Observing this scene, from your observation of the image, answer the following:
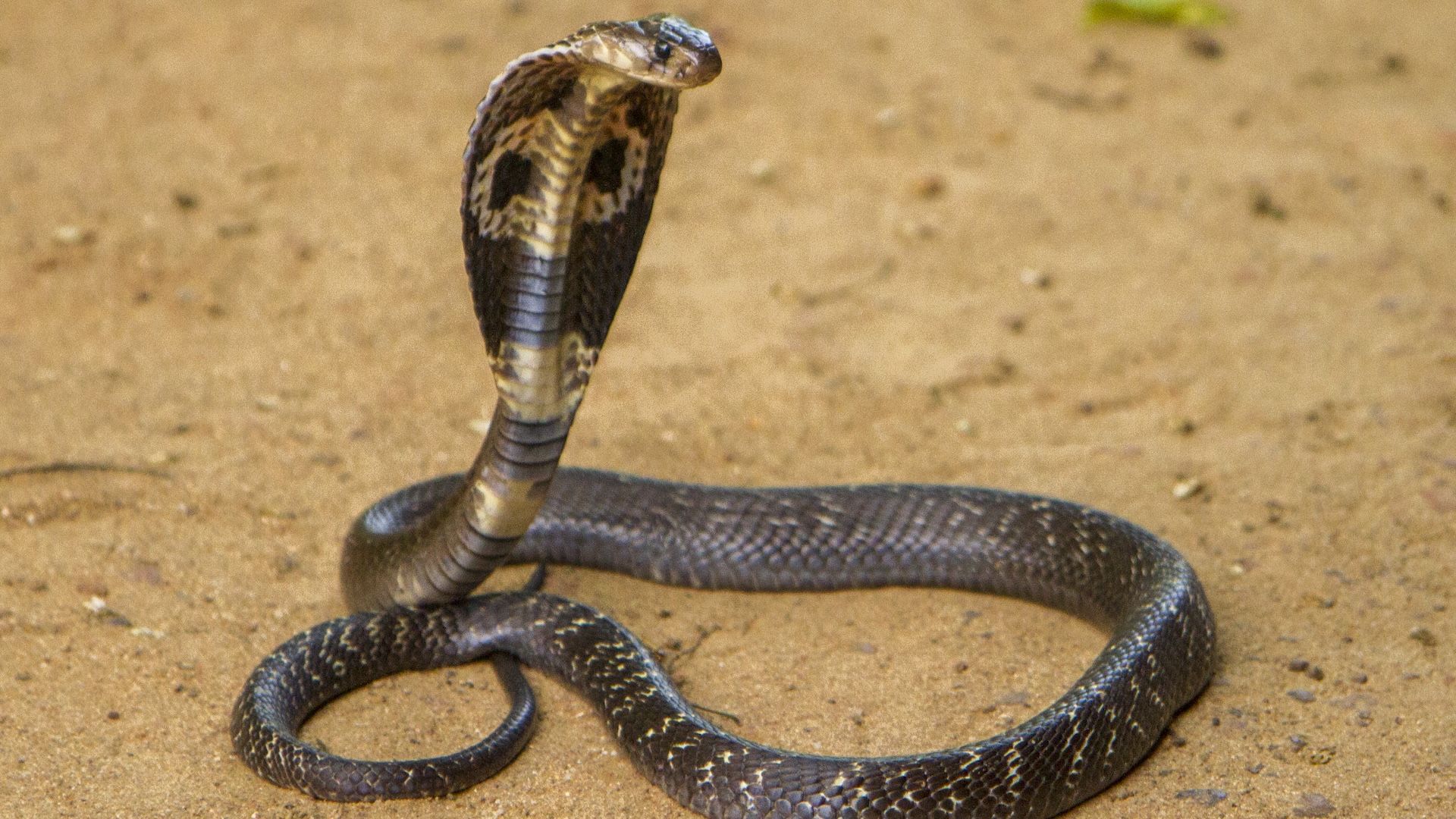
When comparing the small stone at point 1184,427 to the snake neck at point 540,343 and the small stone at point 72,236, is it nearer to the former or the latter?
the snake neck at point 540,343

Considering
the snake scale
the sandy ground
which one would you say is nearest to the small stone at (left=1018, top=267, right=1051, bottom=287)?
the sandy ground

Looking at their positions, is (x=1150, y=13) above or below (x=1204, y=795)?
above

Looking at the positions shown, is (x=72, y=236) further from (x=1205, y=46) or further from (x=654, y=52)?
(x=1205, y=46)

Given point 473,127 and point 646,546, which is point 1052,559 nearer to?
point 646,546

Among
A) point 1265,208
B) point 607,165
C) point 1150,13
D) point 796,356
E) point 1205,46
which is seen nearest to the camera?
point 607,165

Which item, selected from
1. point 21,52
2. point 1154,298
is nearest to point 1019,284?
point 1154,298

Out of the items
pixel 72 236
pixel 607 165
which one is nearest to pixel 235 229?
pixel 72 236

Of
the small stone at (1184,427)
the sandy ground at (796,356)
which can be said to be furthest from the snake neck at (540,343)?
the small stone at (1184,427)
